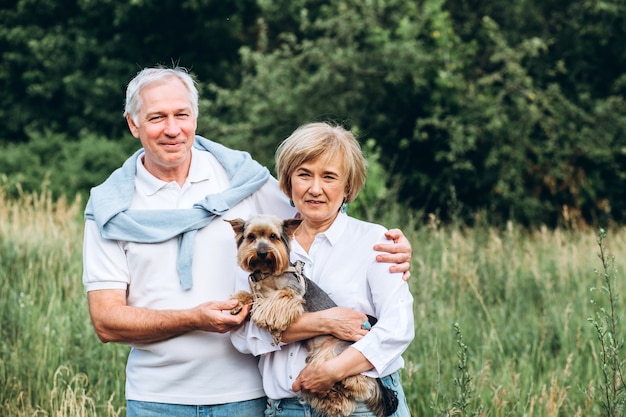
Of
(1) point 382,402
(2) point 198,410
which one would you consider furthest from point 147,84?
(1) point 382,402

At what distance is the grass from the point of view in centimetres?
519

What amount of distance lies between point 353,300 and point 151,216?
104cm

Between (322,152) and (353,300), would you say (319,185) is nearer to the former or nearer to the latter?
(322,152)

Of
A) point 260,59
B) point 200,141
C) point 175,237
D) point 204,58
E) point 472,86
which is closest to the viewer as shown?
point 175,237

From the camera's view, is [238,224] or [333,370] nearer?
[333,370]

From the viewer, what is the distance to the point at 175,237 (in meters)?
3.68

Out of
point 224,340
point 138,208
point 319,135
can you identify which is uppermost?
point 319,135

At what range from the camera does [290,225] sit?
12.0 feet

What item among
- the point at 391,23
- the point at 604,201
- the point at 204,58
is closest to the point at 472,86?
the point at 391,23

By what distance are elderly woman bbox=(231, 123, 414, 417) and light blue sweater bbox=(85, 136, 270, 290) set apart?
35 cm

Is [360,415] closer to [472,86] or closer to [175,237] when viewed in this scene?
[175,237]

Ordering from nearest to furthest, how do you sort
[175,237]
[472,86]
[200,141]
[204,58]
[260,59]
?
[175,237] → [200,141] → [472,86] → [260,59] → [204,58]

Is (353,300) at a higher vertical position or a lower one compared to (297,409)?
higher

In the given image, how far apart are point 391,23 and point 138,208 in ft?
42.5
